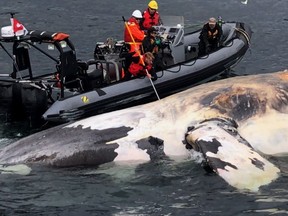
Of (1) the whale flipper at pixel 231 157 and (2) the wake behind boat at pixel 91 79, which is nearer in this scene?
(1) the whale flipper at pixel 231 157

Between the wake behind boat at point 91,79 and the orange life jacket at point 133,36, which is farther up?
the orange life jacket at point 133,36

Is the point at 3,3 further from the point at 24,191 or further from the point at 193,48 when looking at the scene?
the point at 24,191

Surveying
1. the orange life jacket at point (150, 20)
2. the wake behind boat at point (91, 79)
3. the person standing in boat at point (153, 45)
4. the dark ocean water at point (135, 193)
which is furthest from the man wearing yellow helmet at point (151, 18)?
the dark ocean water at point (135, 193)

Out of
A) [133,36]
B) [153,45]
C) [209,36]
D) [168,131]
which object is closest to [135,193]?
[168,131]

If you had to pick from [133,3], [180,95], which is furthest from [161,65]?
[133,3]

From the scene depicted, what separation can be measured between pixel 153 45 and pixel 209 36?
3464 millimetres

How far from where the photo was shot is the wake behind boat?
1367 cm

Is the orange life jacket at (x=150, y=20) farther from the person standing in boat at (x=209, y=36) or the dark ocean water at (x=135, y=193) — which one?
the dark ocean water at (x=135, y=193)

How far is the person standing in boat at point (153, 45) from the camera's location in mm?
15375

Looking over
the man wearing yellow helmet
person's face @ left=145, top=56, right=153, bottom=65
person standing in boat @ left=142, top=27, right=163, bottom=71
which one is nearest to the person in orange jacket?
person standing in boat @ left=142, top=27, right=163, bottom=71

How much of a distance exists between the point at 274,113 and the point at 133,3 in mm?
21472

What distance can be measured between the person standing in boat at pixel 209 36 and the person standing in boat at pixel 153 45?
99.6 inches

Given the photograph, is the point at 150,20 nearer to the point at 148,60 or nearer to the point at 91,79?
the point at 148,60

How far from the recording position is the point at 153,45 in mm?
15430
